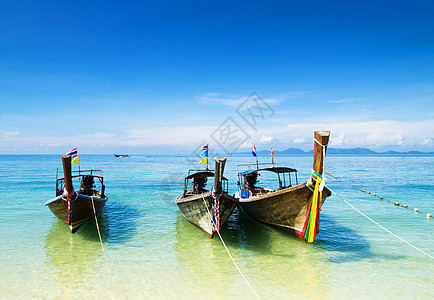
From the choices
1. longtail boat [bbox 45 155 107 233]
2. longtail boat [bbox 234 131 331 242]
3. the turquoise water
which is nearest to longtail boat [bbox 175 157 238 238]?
the turquoise water

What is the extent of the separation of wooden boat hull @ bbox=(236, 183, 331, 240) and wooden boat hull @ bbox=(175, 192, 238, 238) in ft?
4.61

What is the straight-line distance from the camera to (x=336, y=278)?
27.4ft

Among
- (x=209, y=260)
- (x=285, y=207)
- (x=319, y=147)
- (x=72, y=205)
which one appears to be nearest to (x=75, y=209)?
(x=72, y=205)

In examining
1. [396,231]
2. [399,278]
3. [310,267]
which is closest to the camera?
[399,278]

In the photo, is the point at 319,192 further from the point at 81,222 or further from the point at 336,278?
the point at 81,222

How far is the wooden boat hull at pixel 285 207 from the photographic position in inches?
403

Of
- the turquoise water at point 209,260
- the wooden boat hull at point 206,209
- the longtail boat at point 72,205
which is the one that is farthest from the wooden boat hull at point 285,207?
the longtail boat at point 72,205

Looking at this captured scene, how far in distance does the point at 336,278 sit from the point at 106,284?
291 inches

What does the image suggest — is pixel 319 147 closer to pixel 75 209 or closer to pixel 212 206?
pixel 212 206

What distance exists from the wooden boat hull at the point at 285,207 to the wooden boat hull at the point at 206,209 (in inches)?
55.4

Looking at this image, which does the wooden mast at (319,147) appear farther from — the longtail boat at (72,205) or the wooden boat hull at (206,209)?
the longtail boat at (72,205)

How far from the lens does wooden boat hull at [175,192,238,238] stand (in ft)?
36.1

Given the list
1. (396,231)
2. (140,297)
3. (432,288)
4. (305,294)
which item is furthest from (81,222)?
(396,231)

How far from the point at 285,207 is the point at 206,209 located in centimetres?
346
